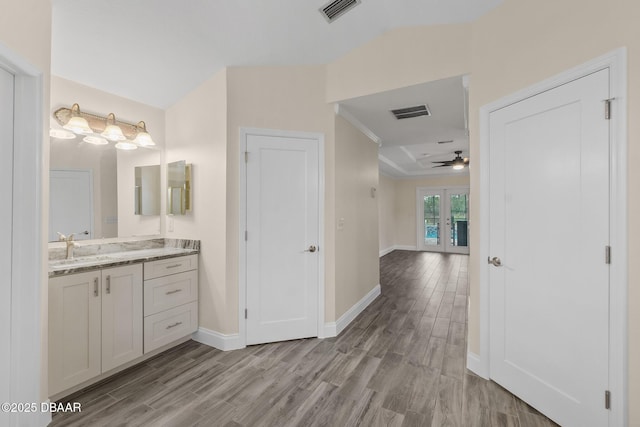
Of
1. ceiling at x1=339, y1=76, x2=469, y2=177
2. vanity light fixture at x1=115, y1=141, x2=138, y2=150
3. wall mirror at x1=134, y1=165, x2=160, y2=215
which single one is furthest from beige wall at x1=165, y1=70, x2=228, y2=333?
ceiling at x1=339, y1=76, x2=469, y2=177

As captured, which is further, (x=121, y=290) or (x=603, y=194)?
(x=121, y=290)

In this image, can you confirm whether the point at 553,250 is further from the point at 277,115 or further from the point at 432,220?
the point at 432,220

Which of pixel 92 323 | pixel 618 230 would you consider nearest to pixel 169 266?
pixel 92 323

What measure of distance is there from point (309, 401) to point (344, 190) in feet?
6.71

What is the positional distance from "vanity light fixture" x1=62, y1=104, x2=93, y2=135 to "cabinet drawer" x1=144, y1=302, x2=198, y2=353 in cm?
171

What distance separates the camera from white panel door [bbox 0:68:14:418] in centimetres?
143

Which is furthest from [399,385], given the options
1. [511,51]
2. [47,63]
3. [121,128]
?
[121,128]

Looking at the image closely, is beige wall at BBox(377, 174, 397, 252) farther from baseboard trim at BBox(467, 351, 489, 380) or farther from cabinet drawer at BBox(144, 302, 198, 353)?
cabinet drawer at BBox(144, 302, 198, 353)

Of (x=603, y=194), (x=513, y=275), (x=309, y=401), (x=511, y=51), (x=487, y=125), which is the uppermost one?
(x=511, y=51)

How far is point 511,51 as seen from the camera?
1.94m

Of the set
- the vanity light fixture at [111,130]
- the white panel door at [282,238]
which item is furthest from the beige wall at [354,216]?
the vanity light fixture at [111,130]

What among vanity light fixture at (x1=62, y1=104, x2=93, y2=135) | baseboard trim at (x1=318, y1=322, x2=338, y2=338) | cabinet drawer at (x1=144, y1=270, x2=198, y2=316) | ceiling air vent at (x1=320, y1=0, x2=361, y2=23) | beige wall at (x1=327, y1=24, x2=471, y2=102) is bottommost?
baseboard trim at (x1=318, y1=322, x2=338, y2=338)

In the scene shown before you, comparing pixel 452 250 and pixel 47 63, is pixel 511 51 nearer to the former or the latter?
pixel 47 63

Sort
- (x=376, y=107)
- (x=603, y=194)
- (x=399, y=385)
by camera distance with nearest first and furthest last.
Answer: (x=603, y=194)
(x=399, y=385)
(x=376, y=107)
